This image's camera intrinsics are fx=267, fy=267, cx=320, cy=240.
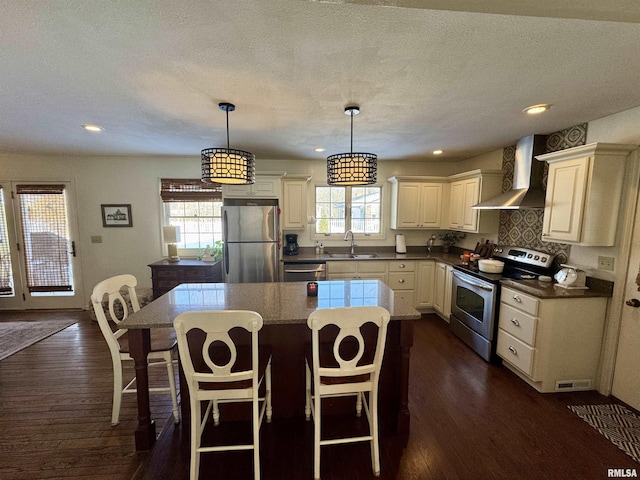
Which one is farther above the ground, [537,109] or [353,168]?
[537,109]

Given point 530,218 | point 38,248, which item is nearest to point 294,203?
point 530,218

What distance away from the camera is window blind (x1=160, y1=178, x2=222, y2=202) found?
4.32 metres

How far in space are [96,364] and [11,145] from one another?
3.12 meters

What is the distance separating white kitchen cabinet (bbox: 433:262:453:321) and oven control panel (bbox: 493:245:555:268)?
620 mm

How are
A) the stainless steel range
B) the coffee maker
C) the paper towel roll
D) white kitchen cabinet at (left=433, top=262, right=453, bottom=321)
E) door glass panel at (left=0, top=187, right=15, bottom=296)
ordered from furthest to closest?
the paper towel roll
the coffee maker
door glass panel at (left=0, top=187, right=15, bottom=296)
white kitchen cabinet at (left=433, top=262, right=453, bottom=321)
the stainless steel range

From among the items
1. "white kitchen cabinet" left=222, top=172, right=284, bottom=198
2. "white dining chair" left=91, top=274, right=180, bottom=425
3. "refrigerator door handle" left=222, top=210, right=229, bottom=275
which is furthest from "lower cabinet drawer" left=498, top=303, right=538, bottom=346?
"refrigerator door handle" left=222, top=210, right=229, bottom=275

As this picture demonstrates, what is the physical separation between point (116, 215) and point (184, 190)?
118 cm

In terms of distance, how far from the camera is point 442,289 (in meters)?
3.84

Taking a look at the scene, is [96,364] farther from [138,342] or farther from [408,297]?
[408,297]

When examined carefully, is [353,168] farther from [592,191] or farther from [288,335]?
[592,191]

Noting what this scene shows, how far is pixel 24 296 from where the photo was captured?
4.27 meters

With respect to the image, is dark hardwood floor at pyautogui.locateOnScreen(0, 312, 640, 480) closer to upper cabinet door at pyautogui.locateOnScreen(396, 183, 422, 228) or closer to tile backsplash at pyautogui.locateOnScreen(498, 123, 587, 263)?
tile backsplash at pyautogui.locateOnScreen(498, 123, 587, 263)

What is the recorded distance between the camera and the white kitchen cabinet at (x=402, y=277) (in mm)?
4000

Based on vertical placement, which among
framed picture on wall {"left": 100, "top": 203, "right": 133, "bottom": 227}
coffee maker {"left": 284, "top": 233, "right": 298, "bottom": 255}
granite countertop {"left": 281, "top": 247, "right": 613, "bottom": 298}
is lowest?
Answer: granite countertop {"left": 281, "top": 247, "right": 613, "bottom": 298}
